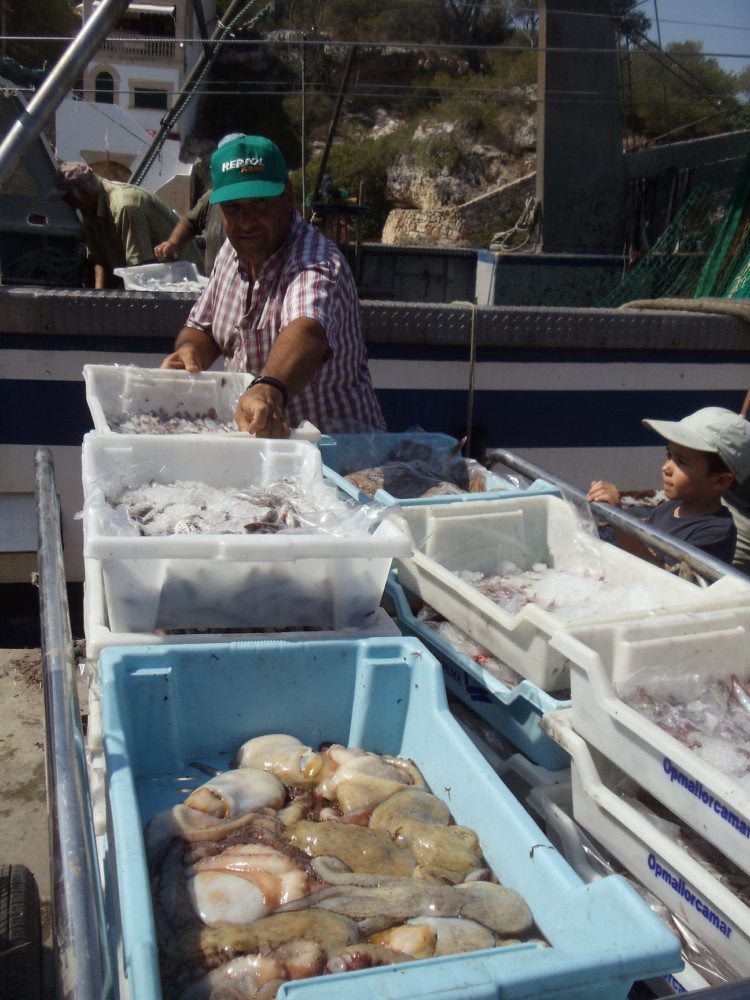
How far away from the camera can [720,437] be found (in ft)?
9.22

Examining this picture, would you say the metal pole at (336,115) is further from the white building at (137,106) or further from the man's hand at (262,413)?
the man's hand at (262,413)

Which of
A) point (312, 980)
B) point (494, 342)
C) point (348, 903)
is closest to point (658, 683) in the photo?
point (348, 903)

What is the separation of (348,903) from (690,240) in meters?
7.86

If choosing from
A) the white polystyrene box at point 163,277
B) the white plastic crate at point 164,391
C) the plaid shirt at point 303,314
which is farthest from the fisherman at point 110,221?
the white plastic crate at point 164,391

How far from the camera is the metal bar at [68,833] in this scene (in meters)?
1.01

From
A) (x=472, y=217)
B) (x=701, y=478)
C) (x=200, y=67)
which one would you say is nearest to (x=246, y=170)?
(x=701, y=478)

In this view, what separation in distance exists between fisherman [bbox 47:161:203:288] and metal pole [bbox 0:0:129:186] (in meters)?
3.00

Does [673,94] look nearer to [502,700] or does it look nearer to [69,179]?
[69,179]

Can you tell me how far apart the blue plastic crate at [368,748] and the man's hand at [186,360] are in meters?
1.77

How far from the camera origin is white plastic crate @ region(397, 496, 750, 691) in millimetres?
1818

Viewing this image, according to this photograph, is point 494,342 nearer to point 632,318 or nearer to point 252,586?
point 632,318

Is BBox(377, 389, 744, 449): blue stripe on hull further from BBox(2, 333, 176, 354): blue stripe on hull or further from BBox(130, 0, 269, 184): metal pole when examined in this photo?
BBox(130, 0, 269, 184): metal pole

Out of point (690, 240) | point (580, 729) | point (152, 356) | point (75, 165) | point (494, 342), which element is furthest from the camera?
point (690, 240)

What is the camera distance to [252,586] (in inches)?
71.2
